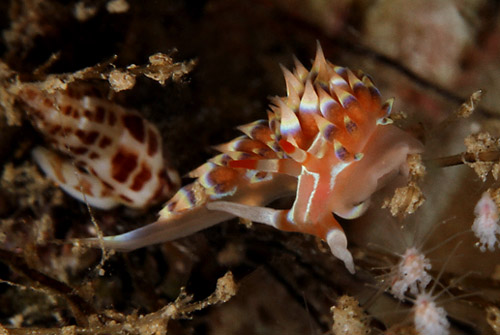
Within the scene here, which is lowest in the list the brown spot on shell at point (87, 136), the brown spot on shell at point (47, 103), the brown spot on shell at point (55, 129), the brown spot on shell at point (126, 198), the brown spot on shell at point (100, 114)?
the brown spot on shell at point (126, 198)

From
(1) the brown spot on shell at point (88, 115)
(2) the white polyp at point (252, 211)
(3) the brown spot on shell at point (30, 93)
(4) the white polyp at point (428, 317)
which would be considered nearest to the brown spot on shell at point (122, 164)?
(1) the brown spot on shell at point (88, 115)

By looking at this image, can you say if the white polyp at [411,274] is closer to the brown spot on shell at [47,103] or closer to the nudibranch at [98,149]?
the nudibranch at [98,149]

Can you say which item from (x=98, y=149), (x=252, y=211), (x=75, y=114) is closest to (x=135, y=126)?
(x=98, y=149)

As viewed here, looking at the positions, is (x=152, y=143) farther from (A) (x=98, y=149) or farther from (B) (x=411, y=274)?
(B) (x=411, y=274)

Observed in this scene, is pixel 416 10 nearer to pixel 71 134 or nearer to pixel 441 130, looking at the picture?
pixel 441 130

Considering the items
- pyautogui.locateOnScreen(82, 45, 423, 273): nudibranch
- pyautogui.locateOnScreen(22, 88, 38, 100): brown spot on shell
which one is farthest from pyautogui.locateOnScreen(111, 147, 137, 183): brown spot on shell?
pyautogui.locateOnScreen(82, 45, 423, 273): nudibranch
